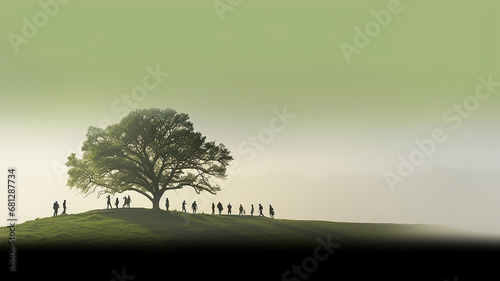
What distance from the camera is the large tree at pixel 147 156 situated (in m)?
52.0

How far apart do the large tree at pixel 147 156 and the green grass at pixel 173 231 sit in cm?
452

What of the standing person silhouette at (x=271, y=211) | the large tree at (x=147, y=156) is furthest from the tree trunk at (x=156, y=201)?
the standing person silhouette at (x=271, y=211)

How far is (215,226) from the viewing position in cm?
4425

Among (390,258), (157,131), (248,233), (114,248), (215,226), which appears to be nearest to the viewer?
(390,258)

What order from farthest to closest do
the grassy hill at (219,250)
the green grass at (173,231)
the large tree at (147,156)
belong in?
the large tree at (147,156)
the green grass at (173,231)
the grassy hill at (219,250)

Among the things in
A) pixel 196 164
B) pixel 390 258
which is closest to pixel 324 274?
pixel 390 258

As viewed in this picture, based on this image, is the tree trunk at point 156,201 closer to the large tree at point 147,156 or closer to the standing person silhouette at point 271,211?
the large tree at point 147,156

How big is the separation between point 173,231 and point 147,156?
631 inches

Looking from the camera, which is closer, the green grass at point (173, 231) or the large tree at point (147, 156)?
the green grass at point (173, 231)

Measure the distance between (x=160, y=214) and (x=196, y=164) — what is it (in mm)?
8741

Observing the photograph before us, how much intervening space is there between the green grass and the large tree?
4516 mm

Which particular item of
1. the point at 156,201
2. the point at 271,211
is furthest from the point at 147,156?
the point at 271,211

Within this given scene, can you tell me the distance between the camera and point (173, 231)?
4072 centimetres

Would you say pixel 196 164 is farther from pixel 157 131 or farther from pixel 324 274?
pixel 324 274
